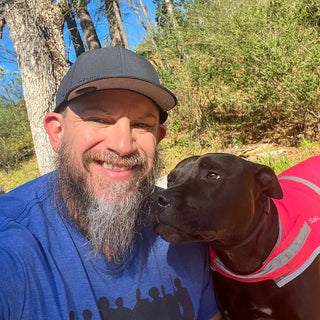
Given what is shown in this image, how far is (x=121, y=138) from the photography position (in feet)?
5.74

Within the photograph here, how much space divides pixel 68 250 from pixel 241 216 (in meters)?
0.99

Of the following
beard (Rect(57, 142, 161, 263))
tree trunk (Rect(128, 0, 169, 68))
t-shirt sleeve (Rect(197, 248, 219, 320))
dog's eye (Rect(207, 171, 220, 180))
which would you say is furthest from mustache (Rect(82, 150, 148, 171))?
tree trunk (Rect(128, 0, 169, 68))

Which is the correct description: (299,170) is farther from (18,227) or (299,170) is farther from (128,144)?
(18,227)

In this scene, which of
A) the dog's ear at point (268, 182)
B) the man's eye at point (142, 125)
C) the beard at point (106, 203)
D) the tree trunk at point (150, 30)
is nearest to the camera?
the beard at point (106, 203)

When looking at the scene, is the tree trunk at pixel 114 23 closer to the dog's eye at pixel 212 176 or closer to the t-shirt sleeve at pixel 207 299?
the dog's eye at pixel 212 176

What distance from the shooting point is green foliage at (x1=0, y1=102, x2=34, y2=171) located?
52.5ft

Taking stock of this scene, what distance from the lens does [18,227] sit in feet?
4.37

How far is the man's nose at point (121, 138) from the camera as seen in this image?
1.73 m

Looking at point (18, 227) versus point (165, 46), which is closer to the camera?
point (18, 227)

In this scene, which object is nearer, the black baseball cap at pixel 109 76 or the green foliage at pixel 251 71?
the black baseball cap at pixel 109 76

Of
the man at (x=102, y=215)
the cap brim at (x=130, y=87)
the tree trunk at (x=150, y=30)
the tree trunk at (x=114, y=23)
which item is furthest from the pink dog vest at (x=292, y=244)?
the tree trunk at (x=114, y=23)

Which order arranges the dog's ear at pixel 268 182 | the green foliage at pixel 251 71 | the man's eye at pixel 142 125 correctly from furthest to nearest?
the green foliage at pixel 251 71
the dog's ear at pixel 268 182
the man's eye at pixel 142 125

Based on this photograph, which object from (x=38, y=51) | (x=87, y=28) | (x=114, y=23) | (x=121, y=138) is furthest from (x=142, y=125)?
(x=114, y=23)

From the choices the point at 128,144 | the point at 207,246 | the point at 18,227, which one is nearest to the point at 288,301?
the point at 207,246
